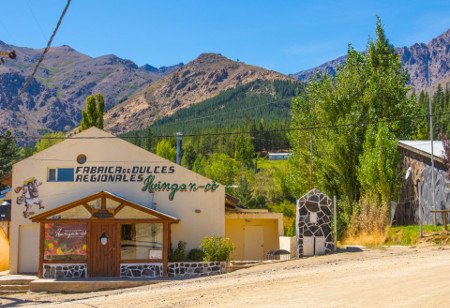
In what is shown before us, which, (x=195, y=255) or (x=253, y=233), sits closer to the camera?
(x=195, y=255)

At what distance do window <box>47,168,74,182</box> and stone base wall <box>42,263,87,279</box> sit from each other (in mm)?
4360

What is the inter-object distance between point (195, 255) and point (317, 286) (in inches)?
438

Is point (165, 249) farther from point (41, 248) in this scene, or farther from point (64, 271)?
point (41, 248)

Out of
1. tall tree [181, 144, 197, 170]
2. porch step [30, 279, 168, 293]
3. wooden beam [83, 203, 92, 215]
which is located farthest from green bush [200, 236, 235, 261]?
tall tree [181, 144, 197, 170]

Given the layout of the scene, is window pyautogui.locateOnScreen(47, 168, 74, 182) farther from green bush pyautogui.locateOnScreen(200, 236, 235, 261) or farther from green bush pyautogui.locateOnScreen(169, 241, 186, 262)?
green bush pyautogui.locateOnScreen(200, 236, 235, 261)

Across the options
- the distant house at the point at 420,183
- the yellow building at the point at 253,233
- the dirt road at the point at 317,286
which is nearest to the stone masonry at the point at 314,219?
the dirt road at the point at 317,286

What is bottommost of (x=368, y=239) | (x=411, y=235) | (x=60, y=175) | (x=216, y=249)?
(x=216, y=249)

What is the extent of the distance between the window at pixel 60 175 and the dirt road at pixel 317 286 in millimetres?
6944

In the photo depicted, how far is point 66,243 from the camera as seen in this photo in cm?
2828

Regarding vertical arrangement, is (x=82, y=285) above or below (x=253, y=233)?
below

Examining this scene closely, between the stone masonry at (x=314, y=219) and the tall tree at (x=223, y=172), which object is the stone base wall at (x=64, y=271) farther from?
the tall tree at (x=223, y=172)

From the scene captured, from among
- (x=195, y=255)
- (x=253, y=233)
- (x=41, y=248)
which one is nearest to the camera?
(x=41, y=248)

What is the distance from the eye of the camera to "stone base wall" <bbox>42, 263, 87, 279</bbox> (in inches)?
1101

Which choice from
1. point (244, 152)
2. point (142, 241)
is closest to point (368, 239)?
point (142, 241)
